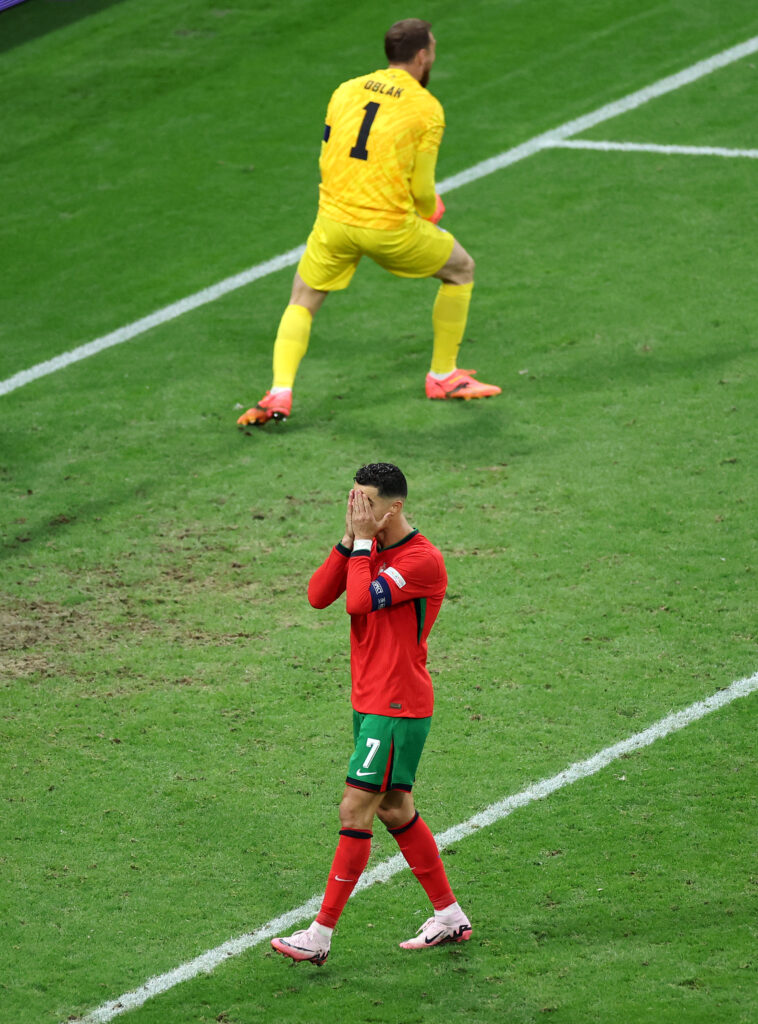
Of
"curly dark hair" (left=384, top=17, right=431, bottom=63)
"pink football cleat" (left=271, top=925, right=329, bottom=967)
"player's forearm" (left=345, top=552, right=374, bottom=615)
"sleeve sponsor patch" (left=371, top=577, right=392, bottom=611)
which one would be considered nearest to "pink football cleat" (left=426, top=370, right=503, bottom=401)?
"curly dark hair" (left=384, top=17, right=431, bottom=63)

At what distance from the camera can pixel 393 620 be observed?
5.00 meters

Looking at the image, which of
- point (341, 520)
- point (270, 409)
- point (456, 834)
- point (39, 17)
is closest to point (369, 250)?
point (270, 409)

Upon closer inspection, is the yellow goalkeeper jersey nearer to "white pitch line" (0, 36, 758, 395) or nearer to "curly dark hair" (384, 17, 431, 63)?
"curly dark hair" (384, 17, 431, 63)

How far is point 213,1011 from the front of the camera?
4.89 metres

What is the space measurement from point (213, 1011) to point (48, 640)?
2873mm

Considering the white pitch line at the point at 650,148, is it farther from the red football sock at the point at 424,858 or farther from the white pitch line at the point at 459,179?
the red football sock at the point at 424,858

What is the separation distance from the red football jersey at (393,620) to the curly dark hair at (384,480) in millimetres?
186

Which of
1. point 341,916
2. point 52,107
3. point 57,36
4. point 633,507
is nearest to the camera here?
point 341,916

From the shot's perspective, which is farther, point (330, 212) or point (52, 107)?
point (52, 107)

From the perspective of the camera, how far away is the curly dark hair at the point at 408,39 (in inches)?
356

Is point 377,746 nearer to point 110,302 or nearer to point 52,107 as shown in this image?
point 110,302

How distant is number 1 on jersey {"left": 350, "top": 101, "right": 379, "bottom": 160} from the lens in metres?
9.01

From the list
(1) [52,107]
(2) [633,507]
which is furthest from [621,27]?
(2) [633,507]

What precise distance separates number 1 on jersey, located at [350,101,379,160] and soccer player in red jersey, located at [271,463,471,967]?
4.49 m
